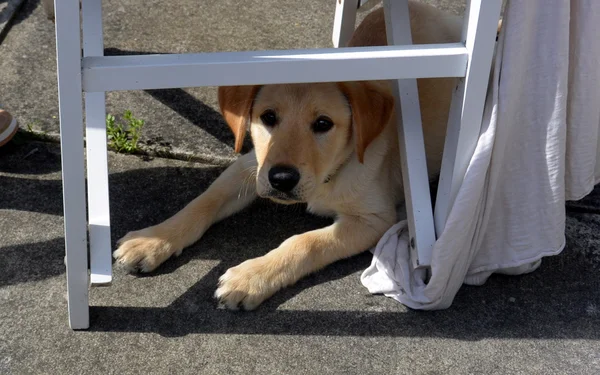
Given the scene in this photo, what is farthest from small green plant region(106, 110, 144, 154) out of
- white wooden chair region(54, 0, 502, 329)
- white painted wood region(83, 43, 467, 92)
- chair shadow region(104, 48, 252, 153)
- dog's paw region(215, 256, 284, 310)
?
white painted wood region(83, 43, 467, 92)

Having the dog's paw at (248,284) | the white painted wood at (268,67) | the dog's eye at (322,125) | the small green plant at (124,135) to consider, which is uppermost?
the white painted wood at (268,67)

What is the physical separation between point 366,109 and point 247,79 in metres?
0.74

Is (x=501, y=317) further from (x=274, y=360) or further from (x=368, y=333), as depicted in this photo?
(x=274, y=360)

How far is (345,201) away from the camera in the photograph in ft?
10.9

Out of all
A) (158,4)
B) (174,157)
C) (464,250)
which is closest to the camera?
(464,250)

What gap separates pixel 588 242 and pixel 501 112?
1.03m

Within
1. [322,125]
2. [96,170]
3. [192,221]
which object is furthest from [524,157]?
[96,170]

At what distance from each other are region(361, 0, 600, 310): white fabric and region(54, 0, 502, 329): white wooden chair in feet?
0.29

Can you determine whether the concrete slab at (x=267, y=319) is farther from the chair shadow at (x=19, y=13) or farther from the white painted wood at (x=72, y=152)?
the chair shadow at (x=19, y=13)

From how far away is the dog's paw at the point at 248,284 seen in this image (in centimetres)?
293

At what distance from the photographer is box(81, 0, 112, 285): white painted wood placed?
2.79m

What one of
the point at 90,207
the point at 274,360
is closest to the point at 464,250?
the point at 274,360

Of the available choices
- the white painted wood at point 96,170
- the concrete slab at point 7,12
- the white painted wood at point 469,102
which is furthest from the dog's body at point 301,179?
the concrete slab at point 7,12

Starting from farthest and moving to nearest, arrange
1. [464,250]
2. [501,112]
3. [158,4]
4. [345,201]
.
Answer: [158,4], [345,201], [464,250], [501,112]
